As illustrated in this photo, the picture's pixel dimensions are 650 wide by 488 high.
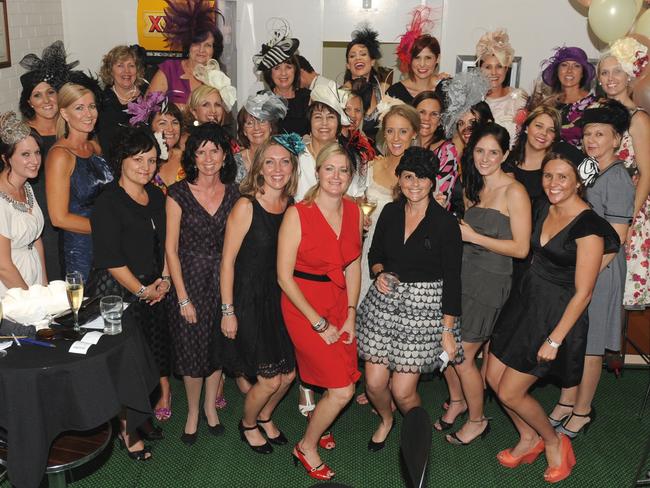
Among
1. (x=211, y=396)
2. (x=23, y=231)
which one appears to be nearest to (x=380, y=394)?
(x=211, y=396)

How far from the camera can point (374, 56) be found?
5.57 metres

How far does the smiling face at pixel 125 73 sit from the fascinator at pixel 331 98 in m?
1.80

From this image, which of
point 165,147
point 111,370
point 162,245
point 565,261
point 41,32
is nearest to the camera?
point 111,370

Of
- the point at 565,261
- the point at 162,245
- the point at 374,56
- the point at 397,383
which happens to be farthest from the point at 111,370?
the point at 374,56

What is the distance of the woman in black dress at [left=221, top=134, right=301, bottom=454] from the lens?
327cm

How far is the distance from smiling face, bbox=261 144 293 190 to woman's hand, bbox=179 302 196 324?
745mm

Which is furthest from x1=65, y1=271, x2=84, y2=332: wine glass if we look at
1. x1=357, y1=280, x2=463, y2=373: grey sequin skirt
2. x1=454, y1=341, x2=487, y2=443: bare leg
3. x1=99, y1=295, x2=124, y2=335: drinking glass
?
x1=454, y1=341, x2=487, y2=443: bare leg

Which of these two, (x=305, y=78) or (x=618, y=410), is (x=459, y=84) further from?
(x=618, y=410)

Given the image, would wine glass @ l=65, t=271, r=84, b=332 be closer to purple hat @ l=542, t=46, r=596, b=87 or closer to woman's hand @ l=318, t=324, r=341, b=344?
woman's hand @ l=318, t=324, r=341, b=344

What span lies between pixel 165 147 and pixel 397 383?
1883mm

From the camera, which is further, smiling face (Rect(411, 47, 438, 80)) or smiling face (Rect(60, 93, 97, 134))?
smiling face (Rect(411, 47, 438, 80))

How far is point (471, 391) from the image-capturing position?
144 inches

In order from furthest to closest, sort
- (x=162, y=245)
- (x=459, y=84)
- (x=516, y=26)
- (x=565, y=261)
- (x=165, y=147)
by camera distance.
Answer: (x=516, y=26), (x=459, y=84), (x=165, y=147), (x=162, y=245), (x=565, y=261)

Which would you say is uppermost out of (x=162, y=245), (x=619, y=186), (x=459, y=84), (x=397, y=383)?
(x=459, y=84)
